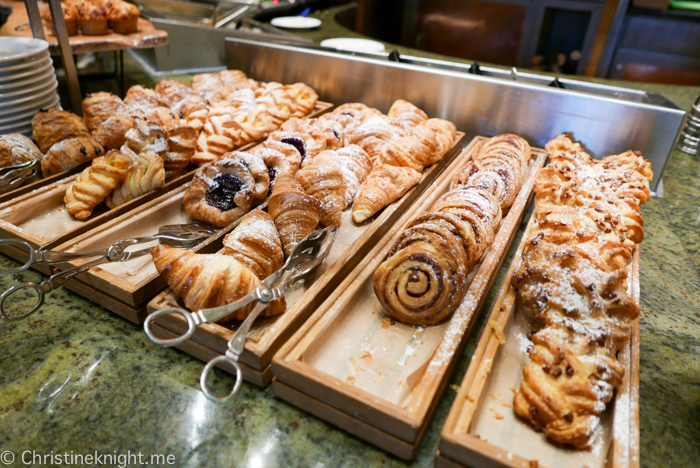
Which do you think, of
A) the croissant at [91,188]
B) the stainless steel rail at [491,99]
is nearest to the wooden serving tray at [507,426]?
the stainless steel rail at [491,99]

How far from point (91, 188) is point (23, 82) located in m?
0.70

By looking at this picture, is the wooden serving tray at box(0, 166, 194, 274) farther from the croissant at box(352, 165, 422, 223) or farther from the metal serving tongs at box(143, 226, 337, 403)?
the croissant at box(352, 165, 422, 223)

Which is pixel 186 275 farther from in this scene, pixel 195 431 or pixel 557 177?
pixel 557 177

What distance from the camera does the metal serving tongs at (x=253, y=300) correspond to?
0.93 m

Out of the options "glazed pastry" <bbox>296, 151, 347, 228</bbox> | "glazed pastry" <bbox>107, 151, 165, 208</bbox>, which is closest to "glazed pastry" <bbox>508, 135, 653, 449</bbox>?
"glazed pastry" <bbox>296, 151, 347, 228</bbox>

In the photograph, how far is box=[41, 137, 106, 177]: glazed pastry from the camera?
70.7 inches

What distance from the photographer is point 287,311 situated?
1.20m

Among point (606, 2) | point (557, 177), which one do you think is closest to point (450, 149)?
point (557, 177)

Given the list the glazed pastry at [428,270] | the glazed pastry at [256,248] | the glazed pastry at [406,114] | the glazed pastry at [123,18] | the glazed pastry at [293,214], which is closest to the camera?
the glazed pastry at [428,270]

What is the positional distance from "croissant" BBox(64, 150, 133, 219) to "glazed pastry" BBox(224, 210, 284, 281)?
637mm

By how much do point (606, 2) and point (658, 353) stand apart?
19.4ft

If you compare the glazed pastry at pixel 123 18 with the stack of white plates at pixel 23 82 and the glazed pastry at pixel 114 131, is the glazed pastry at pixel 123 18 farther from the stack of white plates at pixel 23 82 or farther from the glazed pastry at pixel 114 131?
the glazed pastry at pixel 114 131

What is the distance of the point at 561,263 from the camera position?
1237 mm

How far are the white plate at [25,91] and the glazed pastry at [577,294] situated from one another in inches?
83.6
